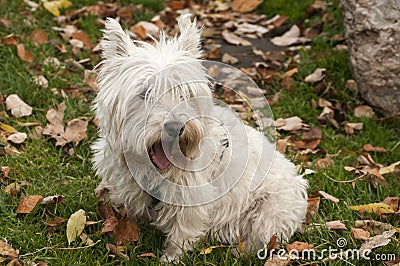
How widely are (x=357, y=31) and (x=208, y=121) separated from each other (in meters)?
2.49

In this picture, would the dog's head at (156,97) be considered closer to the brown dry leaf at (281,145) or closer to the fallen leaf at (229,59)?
the brown dry leaf at (281,145)

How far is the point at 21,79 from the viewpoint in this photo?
526 centimetres

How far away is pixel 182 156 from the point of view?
11.0 feet

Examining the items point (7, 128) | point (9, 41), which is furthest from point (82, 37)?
point (7, 128)

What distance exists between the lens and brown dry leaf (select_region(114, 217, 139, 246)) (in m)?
3.70

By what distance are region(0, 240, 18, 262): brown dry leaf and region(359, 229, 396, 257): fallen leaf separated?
189cm

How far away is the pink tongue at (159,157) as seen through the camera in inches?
130

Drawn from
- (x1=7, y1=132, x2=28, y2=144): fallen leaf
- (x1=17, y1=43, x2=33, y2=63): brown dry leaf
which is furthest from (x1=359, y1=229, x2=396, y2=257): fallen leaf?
(x1=17, y1=43, x2=33, y2=63): brown dry leaf

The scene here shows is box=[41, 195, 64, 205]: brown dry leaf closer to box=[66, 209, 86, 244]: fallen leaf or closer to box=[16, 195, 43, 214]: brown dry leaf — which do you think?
box=[16, 195, 43, 214]: brown dry leaf

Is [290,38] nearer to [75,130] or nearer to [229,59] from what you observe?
Answer: [229,59]

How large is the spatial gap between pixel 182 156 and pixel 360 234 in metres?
1.16

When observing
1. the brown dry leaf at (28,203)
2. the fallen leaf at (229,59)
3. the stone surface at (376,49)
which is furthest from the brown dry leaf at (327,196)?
the fallen leaf at (229,59)

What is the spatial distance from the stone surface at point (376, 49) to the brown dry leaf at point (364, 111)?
2.0 inches

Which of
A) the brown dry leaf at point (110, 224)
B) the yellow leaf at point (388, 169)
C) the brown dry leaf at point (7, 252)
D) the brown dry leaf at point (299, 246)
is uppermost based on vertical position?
the brown dry leaf at point (7, 252)
